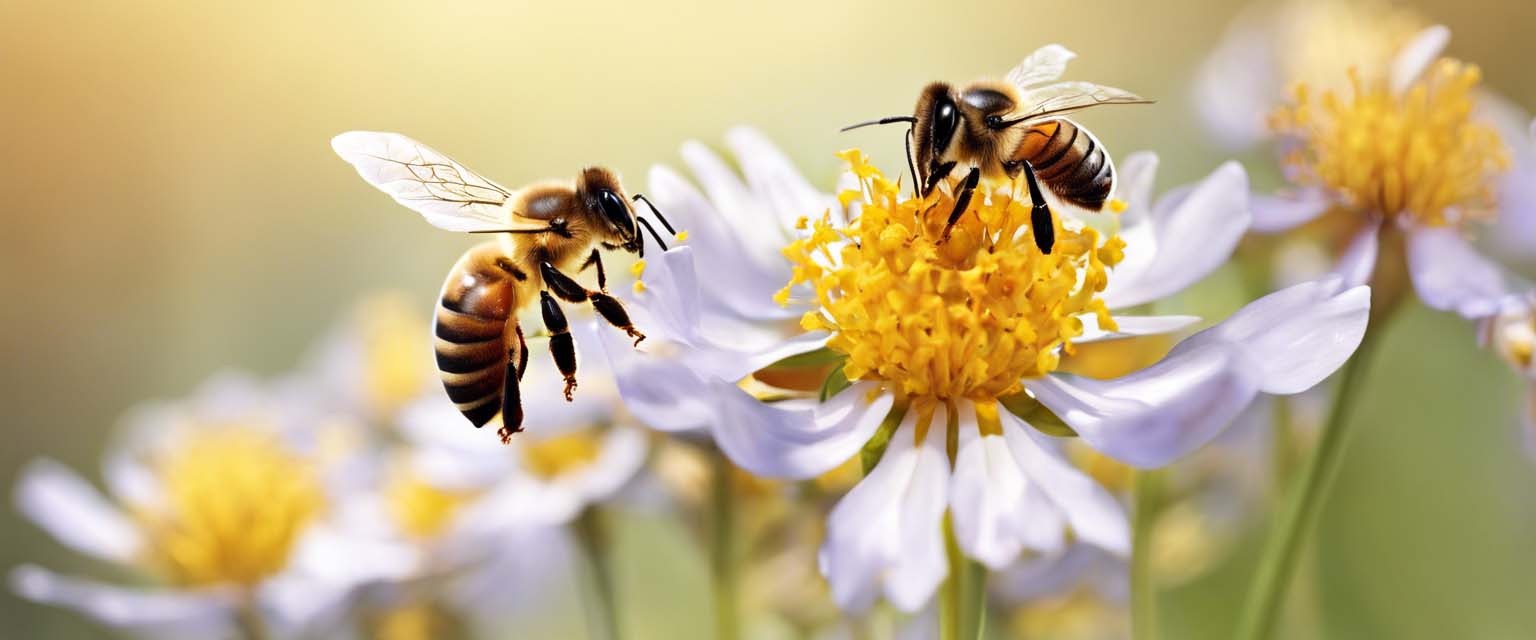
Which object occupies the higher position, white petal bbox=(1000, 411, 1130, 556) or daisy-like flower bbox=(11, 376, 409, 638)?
daisy-like flower bbox=(11, 376, 409, 638)

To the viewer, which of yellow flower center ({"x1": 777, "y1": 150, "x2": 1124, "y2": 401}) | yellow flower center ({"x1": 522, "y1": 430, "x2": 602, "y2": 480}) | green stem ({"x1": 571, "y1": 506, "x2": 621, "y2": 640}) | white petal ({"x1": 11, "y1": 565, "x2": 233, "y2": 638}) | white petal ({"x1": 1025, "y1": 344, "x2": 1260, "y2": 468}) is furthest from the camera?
yellow flower center ({"x1": 522, "y1": 430, "x2": 602, "y2": 480})

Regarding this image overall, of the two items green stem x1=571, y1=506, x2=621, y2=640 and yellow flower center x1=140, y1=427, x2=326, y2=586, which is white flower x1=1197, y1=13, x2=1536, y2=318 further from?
yellow flower center x1=140, y1=427, x2=326, y2=586

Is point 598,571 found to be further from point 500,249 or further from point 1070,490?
point 1070,490

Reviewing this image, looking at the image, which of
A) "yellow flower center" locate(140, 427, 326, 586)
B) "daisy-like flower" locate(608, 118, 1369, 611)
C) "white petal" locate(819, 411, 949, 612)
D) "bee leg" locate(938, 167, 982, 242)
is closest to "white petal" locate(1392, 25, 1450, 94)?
"daisy-like flower" locate(608, 118, 1369, 611)

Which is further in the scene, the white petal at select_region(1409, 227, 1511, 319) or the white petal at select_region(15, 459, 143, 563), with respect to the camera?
the white petal at select_region(15, 459, 143, 563)

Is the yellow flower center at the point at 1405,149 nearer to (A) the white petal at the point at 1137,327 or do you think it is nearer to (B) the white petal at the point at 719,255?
(A) the white petal at the point at 1137,327

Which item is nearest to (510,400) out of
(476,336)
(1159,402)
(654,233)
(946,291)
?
(476,336)

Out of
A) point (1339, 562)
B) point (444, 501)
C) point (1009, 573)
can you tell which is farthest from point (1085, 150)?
point (1339, 562)
